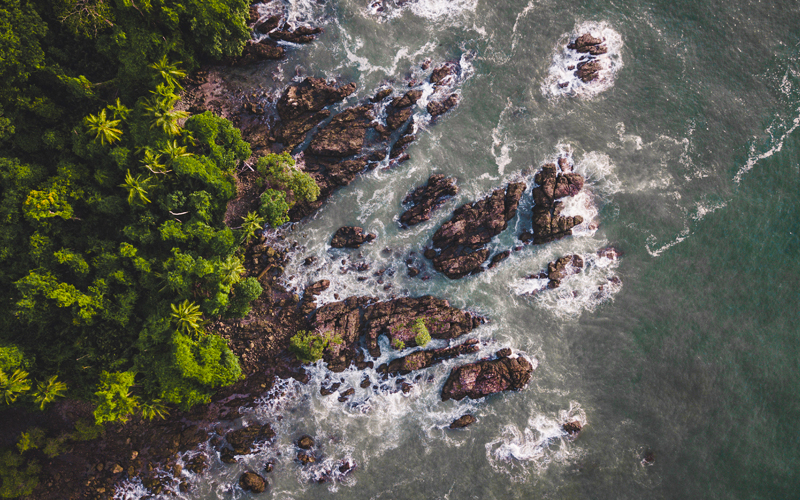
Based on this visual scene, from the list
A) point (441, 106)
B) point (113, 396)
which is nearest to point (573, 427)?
point (441, 106)

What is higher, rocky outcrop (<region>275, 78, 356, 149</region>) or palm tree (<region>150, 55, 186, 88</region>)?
palm tree (<region>150, 55, 186, 88</region>)

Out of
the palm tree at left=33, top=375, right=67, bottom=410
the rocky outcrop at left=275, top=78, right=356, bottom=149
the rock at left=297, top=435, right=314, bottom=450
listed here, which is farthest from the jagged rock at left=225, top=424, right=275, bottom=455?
the rocky outcrop at left=275, top=78, right=356, bottom=149

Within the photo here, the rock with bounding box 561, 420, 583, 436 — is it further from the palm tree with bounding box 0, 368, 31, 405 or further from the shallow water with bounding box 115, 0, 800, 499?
the palm tree with bounding box 0, 368, 31, 405

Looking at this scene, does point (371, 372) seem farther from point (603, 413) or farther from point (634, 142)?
point (634, 142)

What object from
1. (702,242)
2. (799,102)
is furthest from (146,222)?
(799,102)

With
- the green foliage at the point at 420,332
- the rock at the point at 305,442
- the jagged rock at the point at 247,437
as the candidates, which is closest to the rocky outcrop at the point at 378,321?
the green foliage at the point at 420,332
